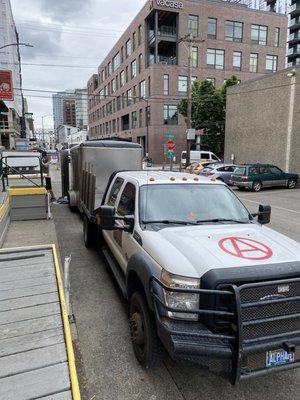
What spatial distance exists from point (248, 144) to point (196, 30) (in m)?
27.2

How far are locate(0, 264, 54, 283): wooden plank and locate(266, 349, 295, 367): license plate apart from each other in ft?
9.22

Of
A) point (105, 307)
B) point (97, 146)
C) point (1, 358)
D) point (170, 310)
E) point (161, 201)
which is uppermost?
point (97, 146)

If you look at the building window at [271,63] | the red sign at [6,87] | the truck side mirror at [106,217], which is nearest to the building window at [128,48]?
the building window at [271,63]

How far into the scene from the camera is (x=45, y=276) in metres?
4.22

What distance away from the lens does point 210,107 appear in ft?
111

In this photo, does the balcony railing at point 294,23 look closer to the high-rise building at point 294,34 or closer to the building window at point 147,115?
the high-rise building at point 294,34

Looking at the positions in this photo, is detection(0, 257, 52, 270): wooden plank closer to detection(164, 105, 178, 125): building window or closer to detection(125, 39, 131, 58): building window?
detection(164, 105, 178, 125): building window

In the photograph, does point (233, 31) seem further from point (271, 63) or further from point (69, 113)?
point (69, 113)

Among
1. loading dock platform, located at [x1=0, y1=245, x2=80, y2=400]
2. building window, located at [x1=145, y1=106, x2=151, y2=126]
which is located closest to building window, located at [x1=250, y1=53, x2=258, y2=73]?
building window, located at [x1=145, y1=106, x2=151, y2=126]

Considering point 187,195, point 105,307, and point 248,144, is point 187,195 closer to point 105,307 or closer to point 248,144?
point 105,307

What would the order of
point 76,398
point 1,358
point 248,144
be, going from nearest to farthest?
point 76,398 < point 1,358 < point 248,144

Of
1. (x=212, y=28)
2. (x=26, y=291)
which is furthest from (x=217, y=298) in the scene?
(x=212, y=28)

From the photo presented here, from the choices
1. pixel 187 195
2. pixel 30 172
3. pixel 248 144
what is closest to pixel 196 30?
pixel 248 144

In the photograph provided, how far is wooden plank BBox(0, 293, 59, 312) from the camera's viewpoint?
3453 millimetres
